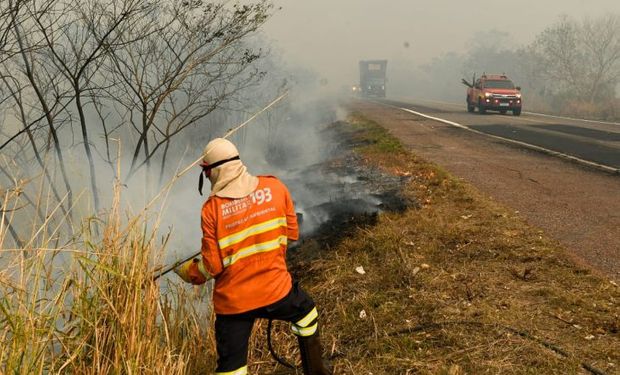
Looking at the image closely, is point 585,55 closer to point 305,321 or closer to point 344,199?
point 344,199

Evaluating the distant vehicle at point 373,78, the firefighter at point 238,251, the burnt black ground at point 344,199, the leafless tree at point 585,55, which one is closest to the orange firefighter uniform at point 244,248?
the firefighter at point 238,251

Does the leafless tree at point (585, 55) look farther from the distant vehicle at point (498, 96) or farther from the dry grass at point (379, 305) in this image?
the dry grass at point (379, 305)

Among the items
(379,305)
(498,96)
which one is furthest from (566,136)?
(379,305)

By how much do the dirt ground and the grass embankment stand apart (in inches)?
11.9

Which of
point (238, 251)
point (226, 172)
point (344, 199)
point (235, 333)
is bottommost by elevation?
point (344, 199)

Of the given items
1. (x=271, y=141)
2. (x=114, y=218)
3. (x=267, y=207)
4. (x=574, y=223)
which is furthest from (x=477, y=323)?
(x=271, y=141)

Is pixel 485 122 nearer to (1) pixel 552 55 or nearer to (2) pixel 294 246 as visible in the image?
(2) pixel 294 246

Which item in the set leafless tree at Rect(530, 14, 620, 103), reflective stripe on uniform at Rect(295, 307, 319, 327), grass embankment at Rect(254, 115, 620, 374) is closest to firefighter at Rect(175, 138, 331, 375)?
reflective stripe on uniform at Rect(295, 307, 319, 327)

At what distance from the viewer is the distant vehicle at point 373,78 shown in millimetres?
51188

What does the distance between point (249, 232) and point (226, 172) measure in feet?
1.11

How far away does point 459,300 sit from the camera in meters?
4.07

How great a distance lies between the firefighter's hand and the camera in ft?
8.64

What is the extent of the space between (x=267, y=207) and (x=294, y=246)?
4.22 m

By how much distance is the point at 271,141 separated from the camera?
24703mm
